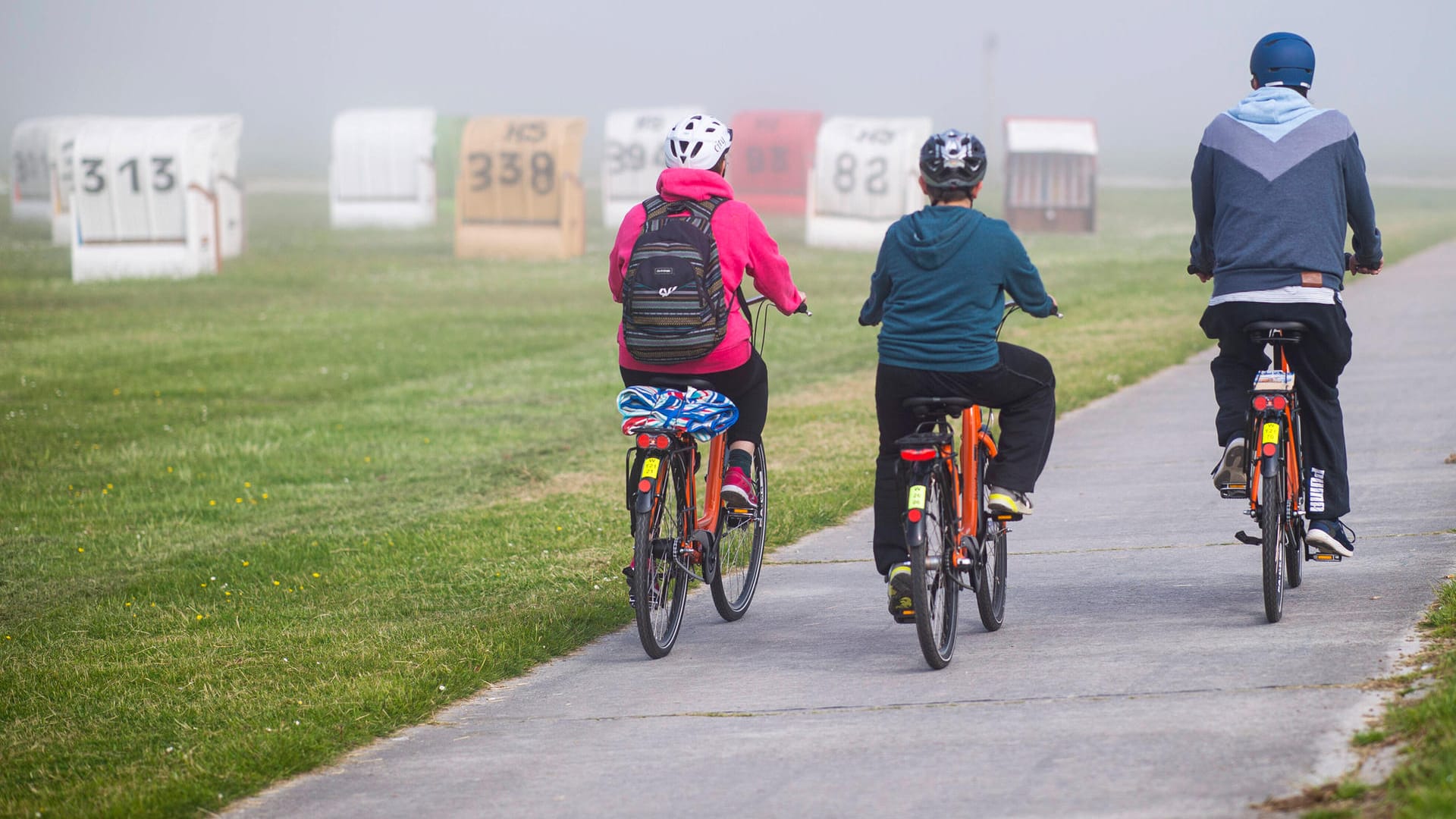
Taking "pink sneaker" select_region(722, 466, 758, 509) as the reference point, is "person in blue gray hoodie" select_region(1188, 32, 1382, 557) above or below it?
above

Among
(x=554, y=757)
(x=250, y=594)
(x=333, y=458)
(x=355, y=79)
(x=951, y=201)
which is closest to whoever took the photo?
(x=554, y=757)

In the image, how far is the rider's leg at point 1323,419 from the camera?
617 cm

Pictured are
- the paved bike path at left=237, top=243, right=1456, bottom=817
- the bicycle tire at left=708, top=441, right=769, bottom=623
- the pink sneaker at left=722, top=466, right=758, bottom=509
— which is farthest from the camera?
the bicycle tire at left=708, top=441, right=769, bottom=623

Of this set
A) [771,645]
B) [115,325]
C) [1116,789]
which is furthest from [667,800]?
[115,325]

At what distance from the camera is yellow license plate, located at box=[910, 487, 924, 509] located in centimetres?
553

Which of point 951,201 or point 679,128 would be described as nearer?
point 951,201

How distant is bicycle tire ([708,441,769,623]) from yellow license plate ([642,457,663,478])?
2.12 ft

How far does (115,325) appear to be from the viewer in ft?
67.5

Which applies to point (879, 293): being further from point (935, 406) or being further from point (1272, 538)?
point (1272, 538)

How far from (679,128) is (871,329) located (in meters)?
13.1

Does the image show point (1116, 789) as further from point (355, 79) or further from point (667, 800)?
point (355, 79)

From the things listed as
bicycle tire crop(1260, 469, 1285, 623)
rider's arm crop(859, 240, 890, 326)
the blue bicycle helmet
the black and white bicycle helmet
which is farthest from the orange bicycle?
the blue bicycle helmet

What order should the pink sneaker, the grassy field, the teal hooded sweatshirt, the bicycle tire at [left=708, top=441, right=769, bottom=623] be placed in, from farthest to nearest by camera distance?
the bicycle tire at [left=708, top=441, right=769, bottom=623] < the pink sneaker < the grassy field < the teal hooded sweatshirt

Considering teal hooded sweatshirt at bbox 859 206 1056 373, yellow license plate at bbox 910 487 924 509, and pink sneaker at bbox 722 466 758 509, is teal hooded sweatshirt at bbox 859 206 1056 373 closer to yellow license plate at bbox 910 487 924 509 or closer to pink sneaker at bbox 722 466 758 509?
yellow license plate at bbox 910 487 924 509
